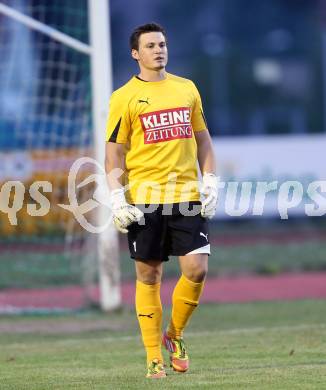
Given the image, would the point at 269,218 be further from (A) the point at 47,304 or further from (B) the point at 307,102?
(A) the point at 47,304

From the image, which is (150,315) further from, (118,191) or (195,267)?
(118,191)

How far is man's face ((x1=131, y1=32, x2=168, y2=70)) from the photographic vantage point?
6809 millimetres

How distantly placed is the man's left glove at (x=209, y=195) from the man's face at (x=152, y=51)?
72 centimetres

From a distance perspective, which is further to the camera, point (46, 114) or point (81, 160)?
point (46, 114)

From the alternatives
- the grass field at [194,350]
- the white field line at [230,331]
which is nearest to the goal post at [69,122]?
the grass field at [194,350]

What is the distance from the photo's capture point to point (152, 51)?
6.82 m

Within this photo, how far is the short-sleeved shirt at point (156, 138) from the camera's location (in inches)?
266

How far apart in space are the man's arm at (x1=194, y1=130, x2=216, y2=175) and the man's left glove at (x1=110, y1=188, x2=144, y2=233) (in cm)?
52

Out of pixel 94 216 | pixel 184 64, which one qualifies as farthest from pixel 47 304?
pixel 184 64

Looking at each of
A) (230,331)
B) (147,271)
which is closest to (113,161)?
(147,271)

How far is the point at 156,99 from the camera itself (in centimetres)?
677

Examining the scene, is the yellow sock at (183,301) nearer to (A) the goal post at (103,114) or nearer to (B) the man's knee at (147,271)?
(B) the man's knee at (147,271)

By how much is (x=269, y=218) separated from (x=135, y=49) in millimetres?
14287

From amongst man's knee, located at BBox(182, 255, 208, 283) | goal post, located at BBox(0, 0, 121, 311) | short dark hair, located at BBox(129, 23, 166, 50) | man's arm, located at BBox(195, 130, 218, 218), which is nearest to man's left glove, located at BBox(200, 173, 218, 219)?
man's arm, located at BBox(195, 130, 218, 218)
